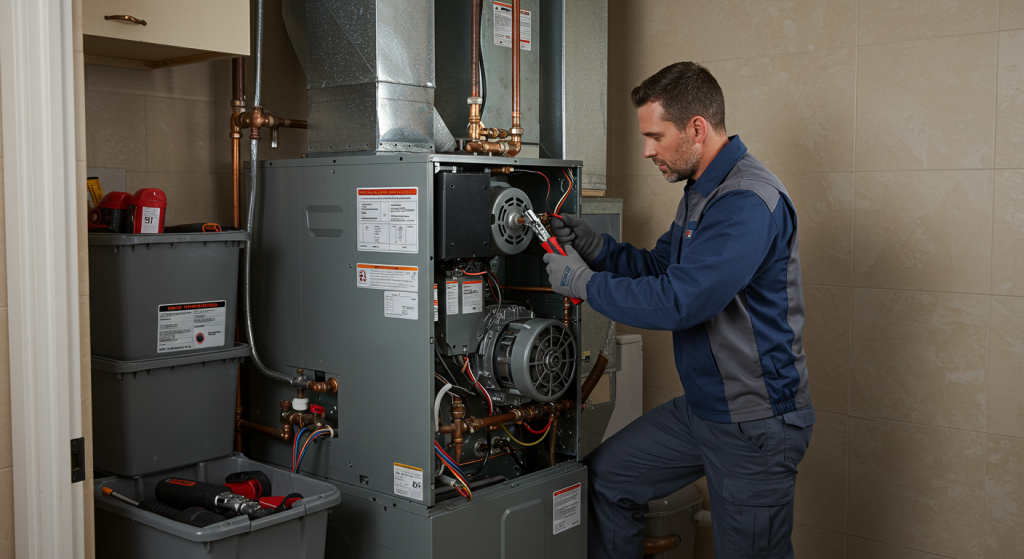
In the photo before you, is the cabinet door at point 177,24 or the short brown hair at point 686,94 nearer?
the cabinet door at point 177,24

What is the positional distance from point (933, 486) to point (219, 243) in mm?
2307

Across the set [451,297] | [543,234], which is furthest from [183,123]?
[543,234]

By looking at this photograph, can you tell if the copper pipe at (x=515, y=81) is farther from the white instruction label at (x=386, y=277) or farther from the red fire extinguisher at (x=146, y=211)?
the red fire extinguisher at (x=146, y=211)

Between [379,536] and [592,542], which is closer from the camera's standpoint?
[379,536]

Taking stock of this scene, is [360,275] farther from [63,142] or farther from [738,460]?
[738,460]

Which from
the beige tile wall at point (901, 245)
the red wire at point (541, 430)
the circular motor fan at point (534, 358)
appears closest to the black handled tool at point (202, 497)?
the circular motor fan at point (534, 358)

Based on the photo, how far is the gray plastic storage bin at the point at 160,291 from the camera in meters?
1.84

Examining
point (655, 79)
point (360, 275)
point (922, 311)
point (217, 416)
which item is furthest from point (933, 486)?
point (217, 416)

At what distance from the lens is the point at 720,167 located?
2064mm

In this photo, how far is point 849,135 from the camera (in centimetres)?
276

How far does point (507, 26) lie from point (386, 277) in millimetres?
939

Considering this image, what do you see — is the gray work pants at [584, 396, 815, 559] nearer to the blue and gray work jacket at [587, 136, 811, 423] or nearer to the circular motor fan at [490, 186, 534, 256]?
the blue and gray work jacket at [587, 136, 811, 423]

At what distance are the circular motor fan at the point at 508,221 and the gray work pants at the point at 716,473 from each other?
0.66m

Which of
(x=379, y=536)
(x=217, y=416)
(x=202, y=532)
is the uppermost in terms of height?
(x=217, y=416)
